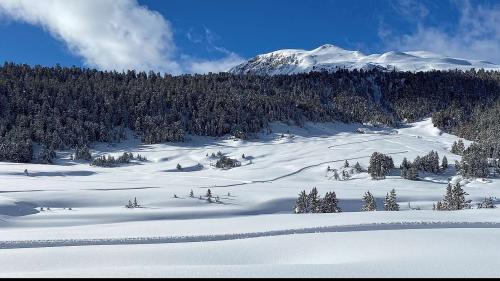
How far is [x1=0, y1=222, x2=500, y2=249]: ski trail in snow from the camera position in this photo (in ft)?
50.0

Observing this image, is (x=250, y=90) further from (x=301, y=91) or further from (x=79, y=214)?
(x=79, y=214)

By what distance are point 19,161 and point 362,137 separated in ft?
234

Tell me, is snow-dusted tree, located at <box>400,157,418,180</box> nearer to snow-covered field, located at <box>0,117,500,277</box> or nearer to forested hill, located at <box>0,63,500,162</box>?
snow-covered field, located at <box>0,117,500,277</box>

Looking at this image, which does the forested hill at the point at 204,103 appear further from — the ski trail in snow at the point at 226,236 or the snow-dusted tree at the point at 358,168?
the ski trail in snow at the point at 226,236

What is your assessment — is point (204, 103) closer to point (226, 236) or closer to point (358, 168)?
point (358, 168)

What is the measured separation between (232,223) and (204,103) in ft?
299

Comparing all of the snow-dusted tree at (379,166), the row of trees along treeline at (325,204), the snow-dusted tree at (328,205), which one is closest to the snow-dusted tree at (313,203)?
the row of trees along treeline at (325,204)

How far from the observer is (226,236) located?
52.8 ft

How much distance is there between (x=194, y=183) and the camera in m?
54.3

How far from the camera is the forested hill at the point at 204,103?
3351 inches

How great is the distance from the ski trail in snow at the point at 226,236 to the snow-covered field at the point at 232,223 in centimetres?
4

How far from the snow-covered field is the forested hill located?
369 inches

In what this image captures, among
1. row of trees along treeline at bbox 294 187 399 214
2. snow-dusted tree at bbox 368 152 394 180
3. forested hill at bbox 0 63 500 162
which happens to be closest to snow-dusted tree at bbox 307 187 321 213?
row of trees along treeline at bbox 294 187 399 214

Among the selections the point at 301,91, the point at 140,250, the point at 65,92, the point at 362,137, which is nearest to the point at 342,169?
the point at 362,137
